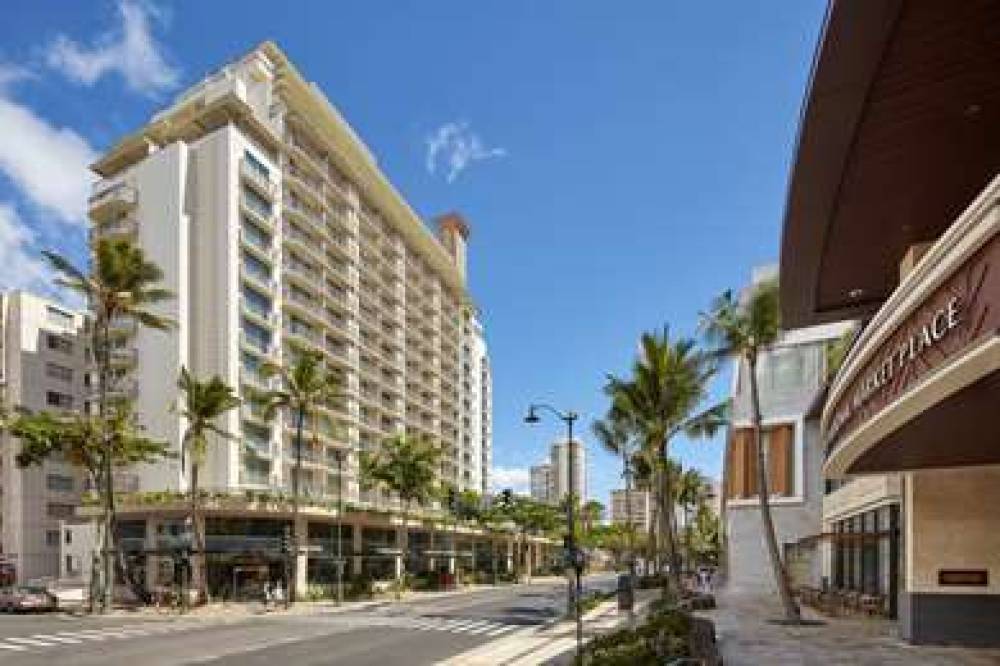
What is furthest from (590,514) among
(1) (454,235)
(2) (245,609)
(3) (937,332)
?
(3) (937,332)

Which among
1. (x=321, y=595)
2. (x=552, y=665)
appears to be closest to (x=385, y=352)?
(x=321, y=595)

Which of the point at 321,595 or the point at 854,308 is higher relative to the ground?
the point at 854,308

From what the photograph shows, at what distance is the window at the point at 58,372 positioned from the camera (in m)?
86.0

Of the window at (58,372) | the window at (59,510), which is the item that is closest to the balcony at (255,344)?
the window at (59,510)

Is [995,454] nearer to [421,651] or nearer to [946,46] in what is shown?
[946,46]

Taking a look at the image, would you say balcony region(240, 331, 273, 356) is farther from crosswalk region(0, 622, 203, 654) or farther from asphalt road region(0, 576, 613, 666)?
crosswalk region(0, 622, 203, 654)

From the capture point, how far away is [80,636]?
33469mm

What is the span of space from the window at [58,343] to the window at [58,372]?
5.42 feet

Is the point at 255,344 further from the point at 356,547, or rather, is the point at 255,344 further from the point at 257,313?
the point at 356,547

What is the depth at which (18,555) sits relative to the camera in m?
77.7

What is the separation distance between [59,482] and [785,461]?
62898 mm

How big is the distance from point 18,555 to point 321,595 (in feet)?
109

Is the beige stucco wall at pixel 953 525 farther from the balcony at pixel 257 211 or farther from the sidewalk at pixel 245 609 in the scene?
the balcony at pixel 257 211

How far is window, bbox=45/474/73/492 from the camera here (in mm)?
81375
